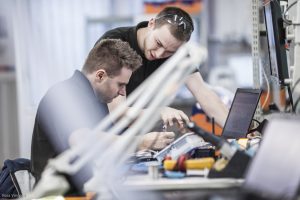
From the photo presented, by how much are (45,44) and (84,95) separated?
3215 mm

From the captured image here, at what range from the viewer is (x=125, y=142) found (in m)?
1.20

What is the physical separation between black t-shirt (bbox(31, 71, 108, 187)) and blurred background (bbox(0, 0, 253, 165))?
296cm

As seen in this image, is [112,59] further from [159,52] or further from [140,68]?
[140,68]

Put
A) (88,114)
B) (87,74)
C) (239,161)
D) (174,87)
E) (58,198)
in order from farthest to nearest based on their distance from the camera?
(87,74) → (88,114) → (58,198) → (239,161) → (174,87)

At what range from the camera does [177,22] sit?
97.6 inches

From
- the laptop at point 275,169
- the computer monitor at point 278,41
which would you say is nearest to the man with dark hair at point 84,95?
the computer monitor at point 278,41

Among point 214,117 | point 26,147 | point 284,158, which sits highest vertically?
point 284,158

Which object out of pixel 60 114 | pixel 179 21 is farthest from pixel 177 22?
pixel 60 114

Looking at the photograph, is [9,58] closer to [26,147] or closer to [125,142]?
[26,147]

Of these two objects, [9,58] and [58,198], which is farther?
[9,58]

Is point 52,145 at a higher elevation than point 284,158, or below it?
below

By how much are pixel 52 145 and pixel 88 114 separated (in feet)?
0.63

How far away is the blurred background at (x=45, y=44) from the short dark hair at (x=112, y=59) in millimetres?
2900

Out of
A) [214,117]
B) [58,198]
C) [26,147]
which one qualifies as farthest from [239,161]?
[26,147]
